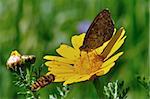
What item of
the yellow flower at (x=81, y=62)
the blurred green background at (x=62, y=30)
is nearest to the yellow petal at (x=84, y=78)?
the yellow flower at (x=81, y=62)

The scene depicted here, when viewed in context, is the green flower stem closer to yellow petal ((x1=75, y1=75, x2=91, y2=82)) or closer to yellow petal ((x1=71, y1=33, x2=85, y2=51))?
yellow petal ((x1=75, y1=75, x2=91, y2=82))

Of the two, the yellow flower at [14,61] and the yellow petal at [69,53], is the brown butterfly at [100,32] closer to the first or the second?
the yellow petal at [69,53]

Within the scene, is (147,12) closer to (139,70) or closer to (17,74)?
(139,70)

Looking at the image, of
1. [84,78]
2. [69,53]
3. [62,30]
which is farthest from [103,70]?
[62,30]

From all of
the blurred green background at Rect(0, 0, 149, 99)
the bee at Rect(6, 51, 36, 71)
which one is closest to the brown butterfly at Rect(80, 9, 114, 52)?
the bee at Rect(6, 51, 36, 71)

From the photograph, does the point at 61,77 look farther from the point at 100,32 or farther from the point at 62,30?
the point at 62,30

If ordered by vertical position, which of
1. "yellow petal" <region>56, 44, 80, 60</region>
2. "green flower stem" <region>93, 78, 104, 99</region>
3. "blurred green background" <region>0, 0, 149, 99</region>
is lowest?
"green flower stem" <region>93, 78, 104, 99</region>
